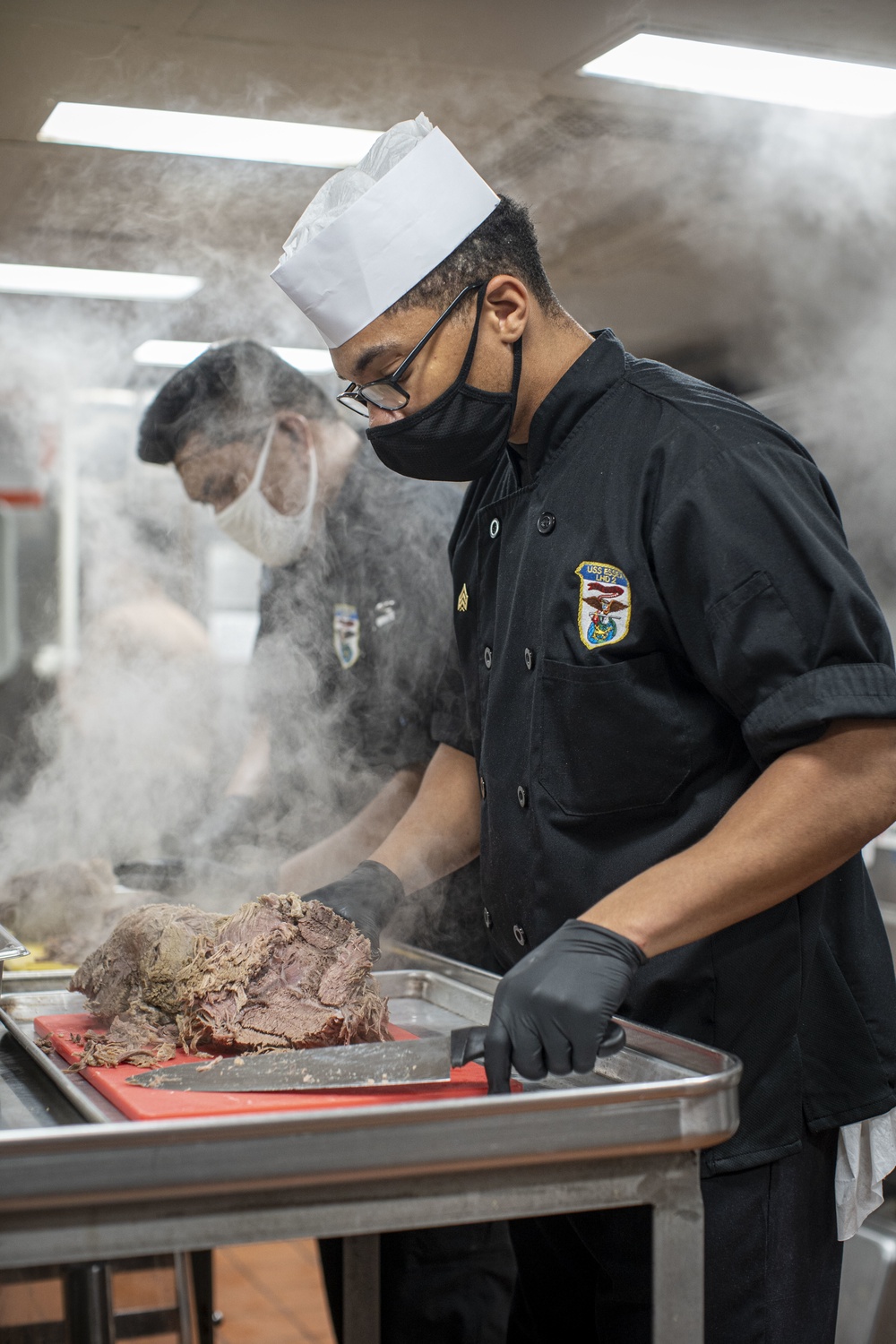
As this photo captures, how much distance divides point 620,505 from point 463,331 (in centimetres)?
32

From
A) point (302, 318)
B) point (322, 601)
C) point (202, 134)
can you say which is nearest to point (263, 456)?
point (322, 601)

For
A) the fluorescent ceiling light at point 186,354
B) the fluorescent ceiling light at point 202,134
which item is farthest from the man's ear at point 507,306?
the fluorescent ceiling light at point 186,354

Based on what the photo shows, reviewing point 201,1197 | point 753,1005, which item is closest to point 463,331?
point 753,1005

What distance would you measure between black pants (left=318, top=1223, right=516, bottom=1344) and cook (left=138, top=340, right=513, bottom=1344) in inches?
10.1

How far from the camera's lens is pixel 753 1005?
1.50 m

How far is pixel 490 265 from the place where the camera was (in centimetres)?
167

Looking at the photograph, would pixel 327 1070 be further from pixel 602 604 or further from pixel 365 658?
pixel 365 658

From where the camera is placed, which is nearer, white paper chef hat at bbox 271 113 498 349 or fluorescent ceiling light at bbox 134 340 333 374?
white paper chef hat at bbox 271 113 498 349

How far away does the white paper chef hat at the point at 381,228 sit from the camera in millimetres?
1658

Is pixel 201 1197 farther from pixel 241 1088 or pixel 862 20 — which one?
pixel 862 20

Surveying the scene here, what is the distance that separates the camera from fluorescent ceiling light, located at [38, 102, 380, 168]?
3432mm

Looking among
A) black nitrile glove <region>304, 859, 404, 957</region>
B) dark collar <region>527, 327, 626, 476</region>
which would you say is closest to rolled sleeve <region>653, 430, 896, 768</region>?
dark collar <region>527, 327, 626, 476</region>

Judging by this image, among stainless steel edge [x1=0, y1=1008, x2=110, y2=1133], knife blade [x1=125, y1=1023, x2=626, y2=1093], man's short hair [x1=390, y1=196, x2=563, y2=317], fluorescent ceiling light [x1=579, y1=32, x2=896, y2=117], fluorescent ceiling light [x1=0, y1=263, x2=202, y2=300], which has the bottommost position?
stainless steel edge [x1=0, y1=1008, x2=110, y2=1133]

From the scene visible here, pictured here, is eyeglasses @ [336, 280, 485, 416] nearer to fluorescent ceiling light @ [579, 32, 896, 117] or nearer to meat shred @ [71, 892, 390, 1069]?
meat shred @ [71, 892, 390, 1069]
